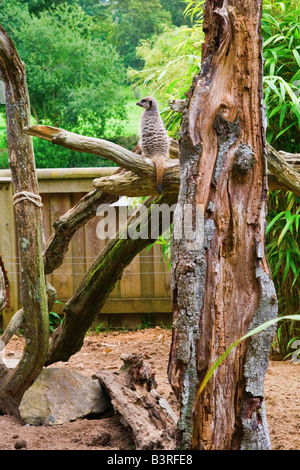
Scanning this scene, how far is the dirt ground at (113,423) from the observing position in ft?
6.35

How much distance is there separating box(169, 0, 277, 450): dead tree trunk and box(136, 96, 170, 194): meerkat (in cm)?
84

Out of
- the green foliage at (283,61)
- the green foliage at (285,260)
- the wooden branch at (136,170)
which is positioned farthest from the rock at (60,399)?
the green foliage at (283,61)

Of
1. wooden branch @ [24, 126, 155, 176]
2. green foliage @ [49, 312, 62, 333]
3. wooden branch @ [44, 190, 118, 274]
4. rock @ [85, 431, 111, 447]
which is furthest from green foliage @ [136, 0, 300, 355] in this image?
green foliage @ [49, 312, 62, 333]

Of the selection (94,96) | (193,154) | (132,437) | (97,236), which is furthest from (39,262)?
(94,96)

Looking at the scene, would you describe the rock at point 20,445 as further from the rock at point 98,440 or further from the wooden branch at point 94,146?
the wooden branch at point 94,146

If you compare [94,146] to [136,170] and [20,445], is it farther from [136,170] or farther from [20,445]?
[20,445]

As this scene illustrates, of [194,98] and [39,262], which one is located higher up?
[194,98]

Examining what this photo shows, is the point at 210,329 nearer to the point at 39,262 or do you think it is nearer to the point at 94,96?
the point at 39,262

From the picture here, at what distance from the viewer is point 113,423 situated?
7.07ft

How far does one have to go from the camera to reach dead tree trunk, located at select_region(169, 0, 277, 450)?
129 cm

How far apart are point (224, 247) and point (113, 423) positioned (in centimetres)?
114

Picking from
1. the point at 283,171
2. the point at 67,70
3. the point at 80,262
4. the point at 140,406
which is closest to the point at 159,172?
the point at 283,171

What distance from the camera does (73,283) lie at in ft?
14.1
